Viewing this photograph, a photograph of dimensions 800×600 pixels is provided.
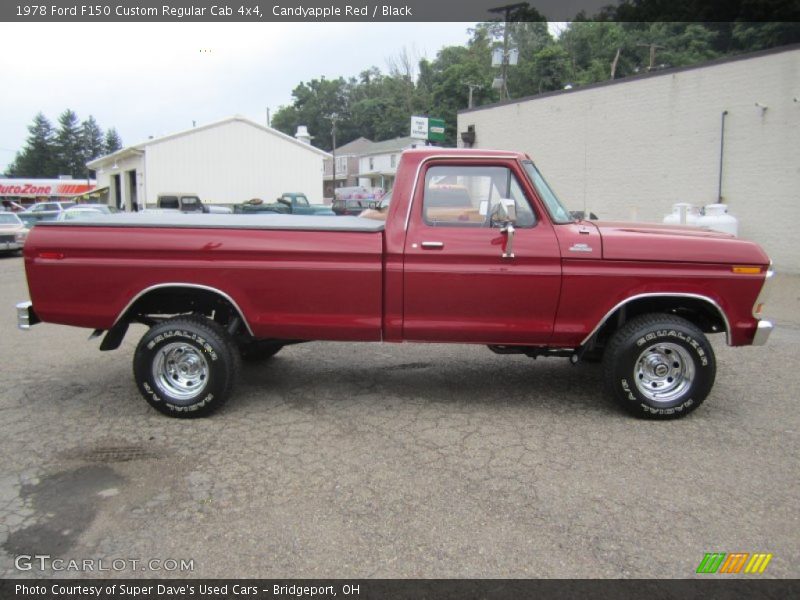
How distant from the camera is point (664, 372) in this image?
4.87 m

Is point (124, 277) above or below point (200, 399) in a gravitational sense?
above

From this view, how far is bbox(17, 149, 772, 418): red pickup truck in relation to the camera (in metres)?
4.71

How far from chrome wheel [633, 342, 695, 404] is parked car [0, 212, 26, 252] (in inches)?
817

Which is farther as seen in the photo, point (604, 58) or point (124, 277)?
point (604, 58)

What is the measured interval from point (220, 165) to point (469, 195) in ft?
117

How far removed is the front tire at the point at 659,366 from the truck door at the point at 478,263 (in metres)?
0.60

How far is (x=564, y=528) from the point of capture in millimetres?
3307

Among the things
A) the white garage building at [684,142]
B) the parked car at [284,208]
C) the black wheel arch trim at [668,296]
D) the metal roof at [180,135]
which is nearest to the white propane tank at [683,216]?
the white garage building at [684,142]

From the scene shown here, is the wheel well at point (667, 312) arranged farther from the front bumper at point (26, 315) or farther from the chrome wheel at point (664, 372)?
the front bumper at point (26, 315)

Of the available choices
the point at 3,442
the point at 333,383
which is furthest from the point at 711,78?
the point at 3,442

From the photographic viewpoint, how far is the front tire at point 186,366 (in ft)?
15.6

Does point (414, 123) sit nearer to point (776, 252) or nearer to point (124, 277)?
point (776, 252)

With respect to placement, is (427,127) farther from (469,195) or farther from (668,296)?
(668,296)

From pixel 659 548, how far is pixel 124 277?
13.1 feet
